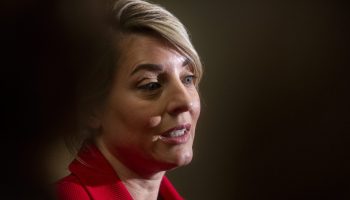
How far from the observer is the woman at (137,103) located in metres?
0.58

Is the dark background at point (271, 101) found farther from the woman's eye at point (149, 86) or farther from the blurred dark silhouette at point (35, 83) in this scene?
the blurred dark silhouette at point (35, 83)

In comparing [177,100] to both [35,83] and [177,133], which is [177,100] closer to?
[177,133]

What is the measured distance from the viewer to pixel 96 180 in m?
0.60

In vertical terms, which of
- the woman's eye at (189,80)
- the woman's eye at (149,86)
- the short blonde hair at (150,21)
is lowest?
the woman's eye at (149,86)

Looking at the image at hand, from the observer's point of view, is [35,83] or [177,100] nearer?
[35,83]

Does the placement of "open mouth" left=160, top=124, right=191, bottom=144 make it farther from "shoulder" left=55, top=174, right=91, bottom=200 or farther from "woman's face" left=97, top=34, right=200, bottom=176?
"shoulder" left=55, top=174, right=91, bottom=200

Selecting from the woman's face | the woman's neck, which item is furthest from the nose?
the woman's neck

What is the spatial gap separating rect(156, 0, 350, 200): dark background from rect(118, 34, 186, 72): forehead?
0.07 m

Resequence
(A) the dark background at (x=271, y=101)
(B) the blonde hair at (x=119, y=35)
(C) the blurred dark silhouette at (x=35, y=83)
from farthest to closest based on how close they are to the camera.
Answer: (A) the dark background at (x=271, y=101)
(B) the blonde hair at (x=119, y=35)
(C) the blurred dark silhouette at (x=35, y=83)

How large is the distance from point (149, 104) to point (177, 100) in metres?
0.04

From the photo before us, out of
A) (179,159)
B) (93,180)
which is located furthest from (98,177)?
(179,159)

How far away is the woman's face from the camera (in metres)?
0.58

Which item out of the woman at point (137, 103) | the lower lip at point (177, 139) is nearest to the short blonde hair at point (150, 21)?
the woman at point (137, 103)

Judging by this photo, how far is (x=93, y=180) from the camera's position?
1.96ft
